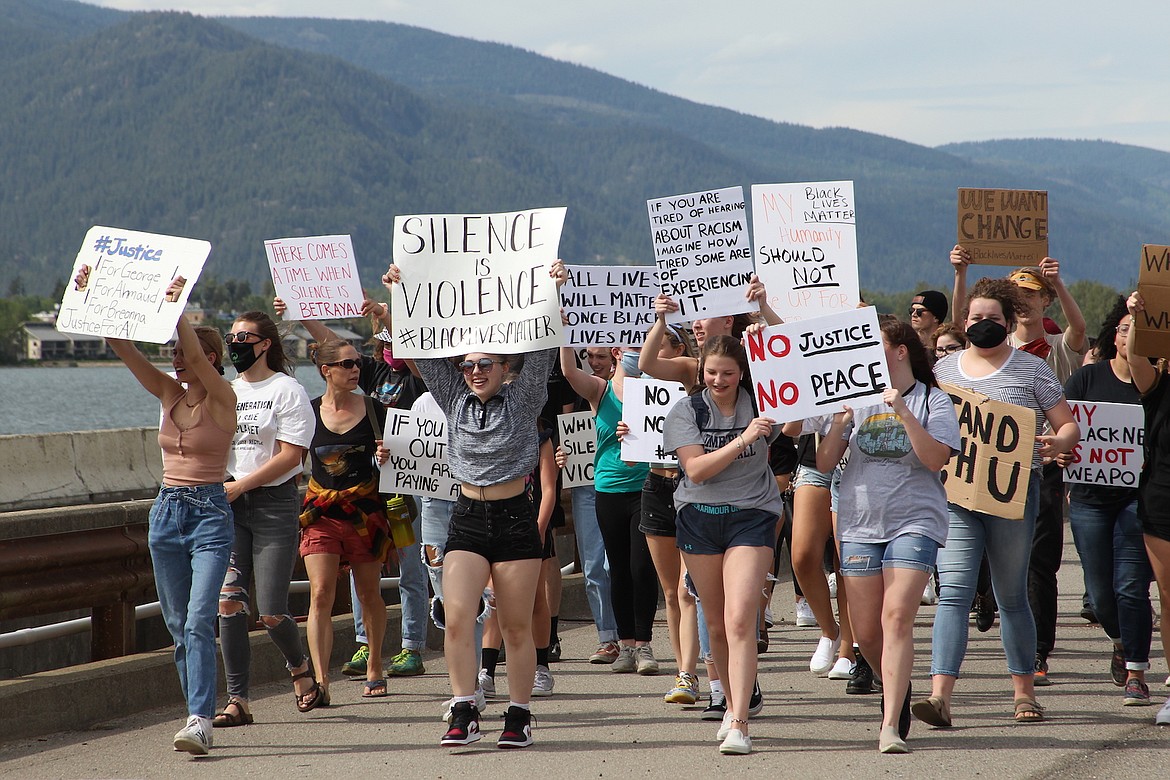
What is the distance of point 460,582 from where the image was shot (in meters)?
7.11

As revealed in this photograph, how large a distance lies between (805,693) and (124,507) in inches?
166

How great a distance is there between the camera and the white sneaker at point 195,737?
6844mm

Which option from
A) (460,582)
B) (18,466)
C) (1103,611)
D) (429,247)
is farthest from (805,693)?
(18,466)

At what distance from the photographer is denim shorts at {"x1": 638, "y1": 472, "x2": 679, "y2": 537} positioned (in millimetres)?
8258

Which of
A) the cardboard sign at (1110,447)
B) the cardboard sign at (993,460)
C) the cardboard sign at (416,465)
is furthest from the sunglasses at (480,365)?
the cardboard sign at (1110,447)

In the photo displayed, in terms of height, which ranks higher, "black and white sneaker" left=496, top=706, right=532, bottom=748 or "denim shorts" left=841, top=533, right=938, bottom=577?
"denim shorts" left=841, top=533, right=938, bottom=577

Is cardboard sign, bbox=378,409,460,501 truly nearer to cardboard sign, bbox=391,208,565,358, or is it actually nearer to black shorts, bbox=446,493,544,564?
cardboard sign, bbox=391,208,565,358

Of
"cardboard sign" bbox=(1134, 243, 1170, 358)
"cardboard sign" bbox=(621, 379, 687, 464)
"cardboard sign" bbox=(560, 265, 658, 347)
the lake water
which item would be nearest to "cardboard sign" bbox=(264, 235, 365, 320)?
"cardboard sign" bbox=(560, 265, 658, 347)

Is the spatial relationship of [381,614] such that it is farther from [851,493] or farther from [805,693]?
[851,493]

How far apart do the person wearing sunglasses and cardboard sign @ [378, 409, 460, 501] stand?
117cm

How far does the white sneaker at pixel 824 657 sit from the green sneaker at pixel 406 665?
2540mm

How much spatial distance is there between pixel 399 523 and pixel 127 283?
236 cm

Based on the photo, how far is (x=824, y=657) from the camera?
902 centimetres

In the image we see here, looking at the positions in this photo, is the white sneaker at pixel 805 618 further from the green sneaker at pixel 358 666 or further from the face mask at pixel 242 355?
the face mask at pixel 242 355
